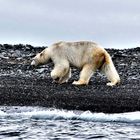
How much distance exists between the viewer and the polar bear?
26.6 m

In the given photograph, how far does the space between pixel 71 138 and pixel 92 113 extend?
12.2ft

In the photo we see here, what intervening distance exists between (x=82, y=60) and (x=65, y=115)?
7.72m

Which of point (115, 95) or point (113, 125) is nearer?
point (113, 125)

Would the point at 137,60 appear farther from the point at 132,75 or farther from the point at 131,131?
the point at 131,131

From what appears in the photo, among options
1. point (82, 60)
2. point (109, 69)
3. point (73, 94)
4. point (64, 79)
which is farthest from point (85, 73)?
point (73, 94)

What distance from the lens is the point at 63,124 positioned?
1844 centimetres

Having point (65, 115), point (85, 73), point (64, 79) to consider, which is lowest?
point (65, 115)

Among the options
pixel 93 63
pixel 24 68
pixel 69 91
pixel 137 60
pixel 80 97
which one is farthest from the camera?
pixel 137 60

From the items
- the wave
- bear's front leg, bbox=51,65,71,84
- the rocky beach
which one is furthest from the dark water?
bear's front leg, bbox=51,65,71,84

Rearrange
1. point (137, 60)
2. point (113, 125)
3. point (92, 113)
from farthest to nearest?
point (137, 60), point (92, 113), point (113, 125)

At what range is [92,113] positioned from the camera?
65.2ft

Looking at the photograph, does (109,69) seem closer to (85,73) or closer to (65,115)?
(85,73)

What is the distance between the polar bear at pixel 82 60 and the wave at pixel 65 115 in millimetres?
6437

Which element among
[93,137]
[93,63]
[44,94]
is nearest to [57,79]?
[93,63]
